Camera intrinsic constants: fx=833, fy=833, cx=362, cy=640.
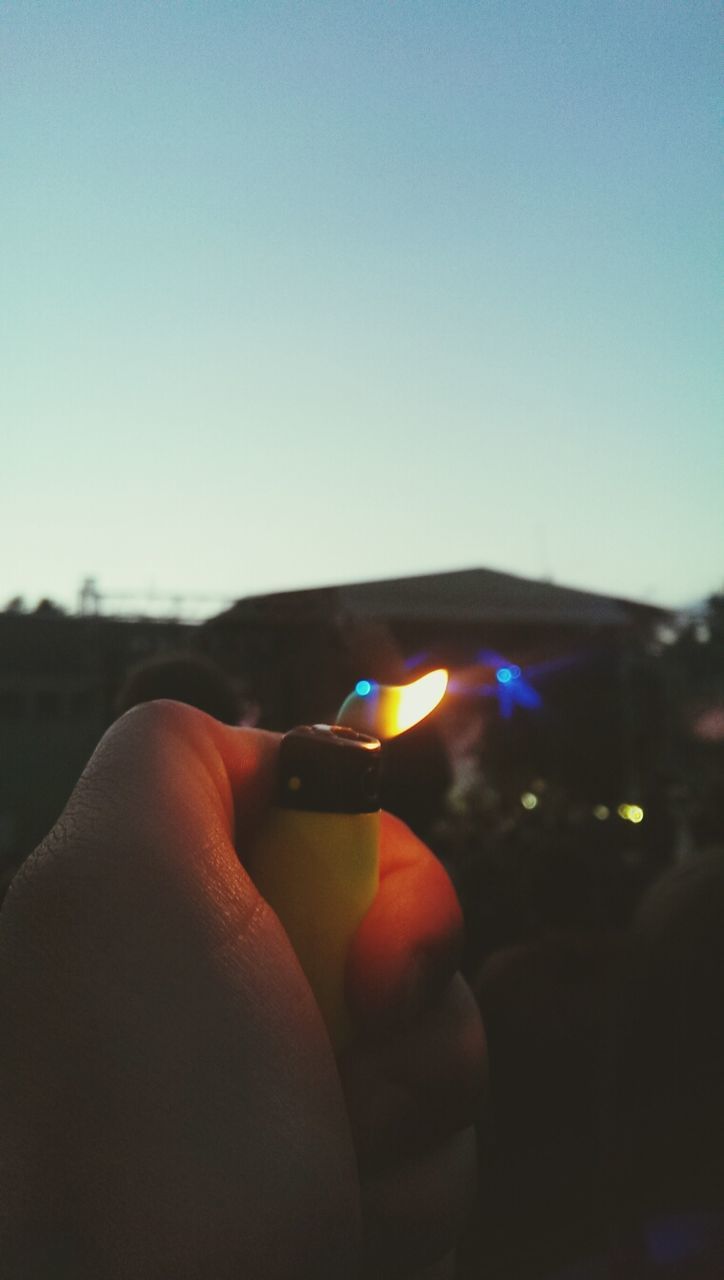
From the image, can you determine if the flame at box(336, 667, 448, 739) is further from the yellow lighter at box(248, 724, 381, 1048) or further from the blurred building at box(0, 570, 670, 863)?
the blurred building at box(0, 570, 670, 863)

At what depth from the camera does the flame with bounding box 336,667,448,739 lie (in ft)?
2.94

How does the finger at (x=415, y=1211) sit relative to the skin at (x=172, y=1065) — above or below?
below

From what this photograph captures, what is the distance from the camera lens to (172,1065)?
0.55m

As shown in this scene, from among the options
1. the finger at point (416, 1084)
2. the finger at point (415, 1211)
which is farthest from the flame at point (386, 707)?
the finger at point (415, 1211)

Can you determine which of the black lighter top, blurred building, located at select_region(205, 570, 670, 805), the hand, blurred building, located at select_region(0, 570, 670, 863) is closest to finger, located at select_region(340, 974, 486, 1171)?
the hand

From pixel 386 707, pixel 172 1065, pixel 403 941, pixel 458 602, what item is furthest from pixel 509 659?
pixel 172 1065

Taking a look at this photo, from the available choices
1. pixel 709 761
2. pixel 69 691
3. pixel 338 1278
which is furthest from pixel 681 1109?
pixel 69 691

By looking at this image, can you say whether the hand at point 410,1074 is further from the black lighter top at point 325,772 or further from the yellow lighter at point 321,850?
the black lighter top at point 325,772

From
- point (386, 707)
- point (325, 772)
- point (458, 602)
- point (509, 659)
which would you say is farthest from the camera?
point (509, 659)

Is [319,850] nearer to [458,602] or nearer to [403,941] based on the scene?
[403,941]

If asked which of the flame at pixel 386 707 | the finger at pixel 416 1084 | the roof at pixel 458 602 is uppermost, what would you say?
the roof at pixel 458 602

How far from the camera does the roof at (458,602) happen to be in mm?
5699

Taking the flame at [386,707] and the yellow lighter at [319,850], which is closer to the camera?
the yellow lighter at [319,850]

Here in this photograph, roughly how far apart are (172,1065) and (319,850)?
0.26 m
